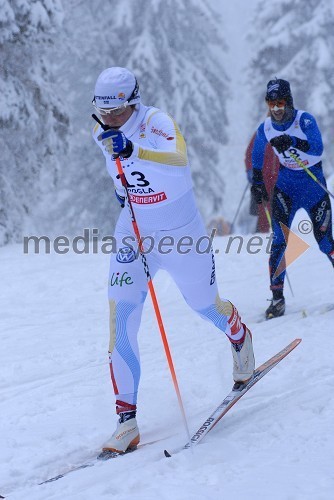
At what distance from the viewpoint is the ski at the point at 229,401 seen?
4008mm

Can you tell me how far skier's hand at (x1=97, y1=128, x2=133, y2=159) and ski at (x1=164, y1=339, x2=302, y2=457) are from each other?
1709mm

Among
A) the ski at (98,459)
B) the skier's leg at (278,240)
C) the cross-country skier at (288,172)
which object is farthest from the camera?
the skier's leg at (278,240)

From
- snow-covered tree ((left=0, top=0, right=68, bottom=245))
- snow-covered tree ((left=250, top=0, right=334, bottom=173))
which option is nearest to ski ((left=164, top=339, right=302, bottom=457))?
snow-covered tree ((left=0, top=0, right=68, bottom=245))

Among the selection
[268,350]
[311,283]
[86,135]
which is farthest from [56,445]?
[86,135]

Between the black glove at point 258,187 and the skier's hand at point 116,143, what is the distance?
3.49 m

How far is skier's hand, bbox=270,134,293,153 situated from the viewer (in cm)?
679

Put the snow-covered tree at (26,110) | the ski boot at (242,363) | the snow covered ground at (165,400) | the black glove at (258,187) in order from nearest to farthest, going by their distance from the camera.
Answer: the snow covered ground at (165,400) → the ski boot at (242,363) → the black glove at (258,187) → the snow-covered tree at (26,110)

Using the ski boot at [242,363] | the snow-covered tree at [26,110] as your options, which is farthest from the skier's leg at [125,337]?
the snow-covered tree at [26,110]

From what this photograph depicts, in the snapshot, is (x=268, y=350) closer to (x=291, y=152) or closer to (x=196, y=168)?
(x=291, y=152)

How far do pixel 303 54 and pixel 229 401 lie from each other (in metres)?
22.5

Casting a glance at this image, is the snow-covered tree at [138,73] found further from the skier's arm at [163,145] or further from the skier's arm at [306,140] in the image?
the skier's arm at [163,145]

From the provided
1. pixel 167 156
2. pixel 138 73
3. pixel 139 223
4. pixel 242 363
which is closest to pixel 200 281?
pixel 139 223

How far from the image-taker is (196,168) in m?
24.5

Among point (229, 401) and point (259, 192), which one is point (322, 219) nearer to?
point (259, 192)
